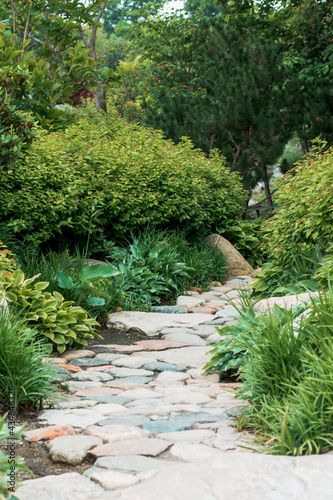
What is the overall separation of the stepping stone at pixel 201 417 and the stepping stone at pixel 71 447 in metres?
0.55

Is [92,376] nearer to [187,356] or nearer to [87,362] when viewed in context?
[87,362]

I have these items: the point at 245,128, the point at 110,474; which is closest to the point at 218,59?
the point at 245,128

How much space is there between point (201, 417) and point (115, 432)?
1.65ft

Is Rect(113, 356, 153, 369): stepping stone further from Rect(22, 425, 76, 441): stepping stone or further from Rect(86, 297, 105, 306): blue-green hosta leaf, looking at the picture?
Rect(22, 425, 76, 441): stepping stone

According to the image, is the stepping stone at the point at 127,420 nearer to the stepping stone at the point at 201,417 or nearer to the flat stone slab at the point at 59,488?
the stepping stone at the point at 201,417

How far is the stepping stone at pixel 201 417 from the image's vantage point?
2.92 meters

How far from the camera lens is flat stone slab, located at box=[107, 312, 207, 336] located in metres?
5.56

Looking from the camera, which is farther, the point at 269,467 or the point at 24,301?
the point at 24,301

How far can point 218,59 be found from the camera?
38.0ft

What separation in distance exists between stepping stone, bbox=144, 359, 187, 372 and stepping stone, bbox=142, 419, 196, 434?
130 centimetres

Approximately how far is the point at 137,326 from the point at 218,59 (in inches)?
309

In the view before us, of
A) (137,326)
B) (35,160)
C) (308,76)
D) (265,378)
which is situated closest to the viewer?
(265,378)

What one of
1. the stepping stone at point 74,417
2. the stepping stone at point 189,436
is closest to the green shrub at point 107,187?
the stepping stone at point 74,417

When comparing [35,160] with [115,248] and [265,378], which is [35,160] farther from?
[265,378]
